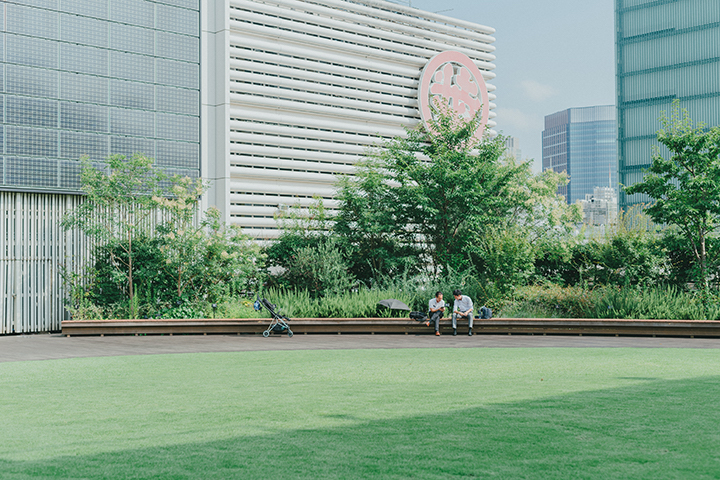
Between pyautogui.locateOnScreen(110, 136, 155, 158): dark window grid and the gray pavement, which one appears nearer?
the gray pavement

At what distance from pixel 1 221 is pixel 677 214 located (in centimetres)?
1953

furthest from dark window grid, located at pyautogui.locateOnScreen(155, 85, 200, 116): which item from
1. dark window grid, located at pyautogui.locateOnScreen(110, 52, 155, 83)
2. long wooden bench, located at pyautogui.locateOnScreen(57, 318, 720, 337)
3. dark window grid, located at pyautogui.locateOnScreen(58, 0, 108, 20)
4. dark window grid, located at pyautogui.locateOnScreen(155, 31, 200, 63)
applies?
long wooden bench, located at pyautogui.locateOnScreen(57, 318, 720, 337)

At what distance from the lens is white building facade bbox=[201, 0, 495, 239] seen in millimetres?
39594

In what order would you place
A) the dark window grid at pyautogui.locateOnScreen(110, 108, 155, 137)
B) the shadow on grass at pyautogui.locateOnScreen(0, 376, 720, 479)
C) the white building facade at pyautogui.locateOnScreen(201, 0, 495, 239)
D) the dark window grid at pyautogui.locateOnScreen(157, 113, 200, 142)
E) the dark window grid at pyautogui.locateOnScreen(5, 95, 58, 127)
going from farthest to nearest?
1. the white building facade at pyautogui.locateOnScreen(201, 0, 495, 239)
2. the dark window grid at pyautogui.locateOnScreen(157, 113, 200, 142)
3. the dark window grid at pyautogui.locateOnScreen(110, 108, 155, 137)
4. the dark window grid at pyautogui.locateOnScreen(5, 95, 58, 127)
5. the shadow on grass at pyautogui.locateOnScreen(0, 376, 720, 479)

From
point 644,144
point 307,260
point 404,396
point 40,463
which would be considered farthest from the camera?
point 644,144

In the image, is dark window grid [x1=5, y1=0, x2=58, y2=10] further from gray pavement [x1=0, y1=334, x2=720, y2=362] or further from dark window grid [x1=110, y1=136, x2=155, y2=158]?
gray pavement [x1=0, y1=334, x2=720, y2=362]

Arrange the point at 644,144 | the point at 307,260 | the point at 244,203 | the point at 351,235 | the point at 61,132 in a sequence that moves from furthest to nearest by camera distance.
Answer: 1. the point at 644,144
2. the point at 244,203
3. the point at 351,235
4. the point at 307,260
5. the point at 61,132

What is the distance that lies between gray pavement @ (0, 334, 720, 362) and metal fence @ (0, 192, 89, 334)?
133 centimetres

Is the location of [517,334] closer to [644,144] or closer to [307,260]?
[307,260]

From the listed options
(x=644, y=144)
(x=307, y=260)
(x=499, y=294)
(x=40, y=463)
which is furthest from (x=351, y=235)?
(x=644, y=144)

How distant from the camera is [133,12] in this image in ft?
74.7

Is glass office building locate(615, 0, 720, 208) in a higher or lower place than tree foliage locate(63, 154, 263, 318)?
higher

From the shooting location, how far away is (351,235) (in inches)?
968

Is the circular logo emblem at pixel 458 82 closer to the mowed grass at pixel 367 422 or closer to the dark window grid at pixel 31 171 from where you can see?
the dark window grid at pixel 31 171
